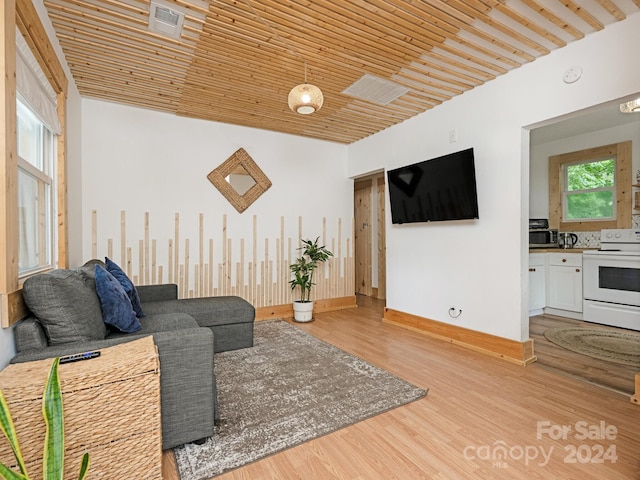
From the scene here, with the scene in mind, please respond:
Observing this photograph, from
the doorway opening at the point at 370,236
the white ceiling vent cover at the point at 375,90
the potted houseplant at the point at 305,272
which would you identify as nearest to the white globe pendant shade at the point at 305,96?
the white ceiling vent cover at the point at 375,90

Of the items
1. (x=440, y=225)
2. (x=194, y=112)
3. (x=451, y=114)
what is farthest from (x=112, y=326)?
(x=451, y=114)

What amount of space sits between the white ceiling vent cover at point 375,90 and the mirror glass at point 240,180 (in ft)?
5.86

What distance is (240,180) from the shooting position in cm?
447

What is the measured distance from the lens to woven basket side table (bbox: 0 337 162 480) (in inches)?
45.4

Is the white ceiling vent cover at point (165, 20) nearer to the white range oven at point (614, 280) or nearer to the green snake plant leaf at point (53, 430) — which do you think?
the green snake plant leaf at point (53, 430)

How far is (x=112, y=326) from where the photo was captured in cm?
218

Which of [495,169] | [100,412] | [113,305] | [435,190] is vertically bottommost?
[100,412]

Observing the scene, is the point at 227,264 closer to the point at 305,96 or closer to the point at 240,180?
the point at 240,180

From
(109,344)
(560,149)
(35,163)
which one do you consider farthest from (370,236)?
(109,344)

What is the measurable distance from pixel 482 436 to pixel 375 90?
119 inches

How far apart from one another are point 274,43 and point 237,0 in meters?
0.49

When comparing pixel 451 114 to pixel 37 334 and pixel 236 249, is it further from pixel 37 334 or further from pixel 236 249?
pixel 37 334

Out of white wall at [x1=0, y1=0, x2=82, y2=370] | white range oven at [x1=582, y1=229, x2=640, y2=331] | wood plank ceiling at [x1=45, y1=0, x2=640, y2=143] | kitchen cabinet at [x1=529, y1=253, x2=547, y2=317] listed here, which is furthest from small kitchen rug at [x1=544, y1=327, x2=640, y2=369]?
white wall at [x1=0, y1=0, x2=82, y2=370]

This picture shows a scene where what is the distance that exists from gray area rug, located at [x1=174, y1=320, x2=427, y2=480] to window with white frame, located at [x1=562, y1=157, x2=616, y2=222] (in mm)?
4273
